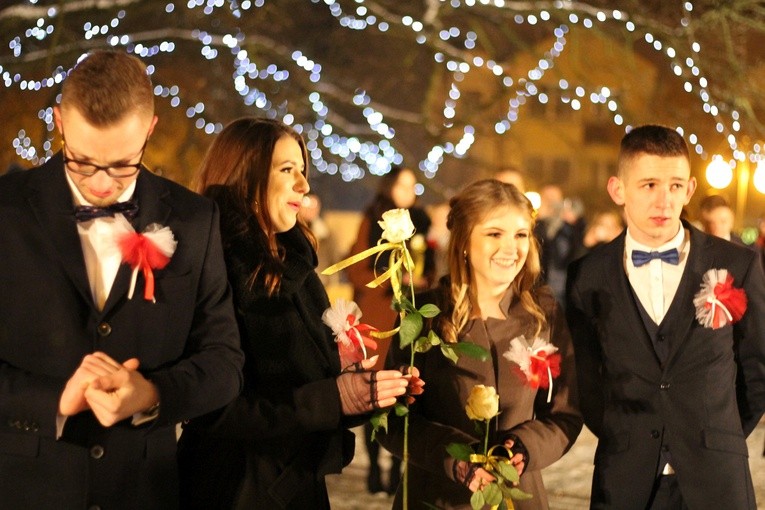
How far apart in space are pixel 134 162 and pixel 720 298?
2.39 metres

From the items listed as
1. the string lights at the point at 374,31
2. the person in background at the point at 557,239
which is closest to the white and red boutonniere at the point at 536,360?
the person in background at the point at 557,239

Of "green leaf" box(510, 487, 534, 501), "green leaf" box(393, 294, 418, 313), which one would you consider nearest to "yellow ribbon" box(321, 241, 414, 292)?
"green leaf" box(393, 294, 418, 313)

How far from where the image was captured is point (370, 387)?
3.89 meters

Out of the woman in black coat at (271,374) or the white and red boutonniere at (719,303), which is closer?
the woman in black coat at (271,374)

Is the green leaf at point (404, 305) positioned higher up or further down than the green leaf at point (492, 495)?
higher up

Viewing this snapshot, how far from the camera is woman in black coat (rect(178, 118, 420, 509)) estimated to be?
12.8ft

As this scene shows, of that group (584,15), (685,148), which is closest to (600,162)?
(584,15)

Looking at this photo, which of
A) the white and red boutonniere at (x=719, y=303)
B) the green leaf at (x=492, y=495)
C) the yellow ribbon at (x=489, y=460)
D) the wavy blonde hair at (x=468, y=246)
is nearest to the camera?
the green leaf at (x=492, y=495)

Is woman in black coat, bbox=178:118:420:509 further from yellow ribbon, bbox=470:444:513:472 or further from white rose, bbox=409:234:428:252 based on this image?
white rose, bbox=409:234:428:252

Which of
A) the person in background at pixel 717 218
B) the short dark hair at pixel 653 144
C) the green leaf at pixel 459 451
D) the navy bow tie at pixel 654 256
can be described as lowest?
the green leaf at pixel 459 451

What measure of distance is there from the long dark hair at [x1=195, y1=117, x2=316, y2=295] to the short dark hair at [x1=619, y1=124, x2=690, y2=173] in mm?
1491

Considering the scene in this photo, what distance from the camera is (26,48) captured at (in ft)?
47.6

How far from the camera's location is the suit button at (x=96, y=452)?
3.28 meters

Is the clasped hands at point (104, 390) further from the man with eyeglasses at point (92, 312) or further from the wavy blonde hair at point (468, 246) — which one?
the wavy blonde hair at point (468, 246)
